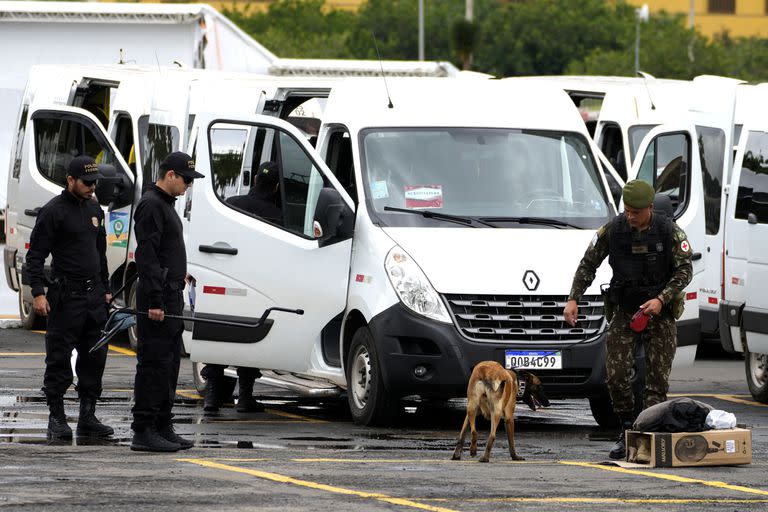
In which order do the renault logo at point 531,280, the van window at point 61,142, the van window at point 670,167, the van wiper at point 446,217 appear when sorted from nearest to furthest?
the renault logo at point 531,280
the van wiper at point 446,217
the van window at point 670,167
the van window at point 61,142

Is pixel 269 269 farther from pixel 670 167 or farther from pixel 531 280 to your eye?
pixel 670 167

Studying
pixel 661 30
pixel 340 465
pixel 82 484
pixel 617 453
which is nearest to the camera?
pixel 82 484

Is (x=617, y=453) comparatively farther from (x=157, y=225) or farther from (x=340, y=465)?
(x=157, y=225)

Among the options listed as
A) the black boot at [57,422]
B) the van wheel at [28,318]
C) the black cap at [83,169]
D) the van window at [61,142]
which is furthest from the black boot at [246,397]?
the van wheel at [28,318]

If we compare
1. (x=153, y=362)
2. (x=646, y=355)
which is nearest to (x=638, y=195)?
(x=646, y=355)

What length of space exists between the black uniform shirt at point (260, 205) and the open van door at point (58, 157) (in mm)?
5154

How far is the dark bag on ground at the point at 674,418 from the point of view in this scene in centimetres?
1123

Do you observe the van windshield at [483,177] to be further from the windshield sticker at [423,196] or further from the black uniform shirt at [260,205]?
the black uniform shirt at [260,205]

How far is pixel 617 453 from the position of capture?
11.4m

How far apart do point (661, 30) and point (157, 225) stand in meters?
63.6

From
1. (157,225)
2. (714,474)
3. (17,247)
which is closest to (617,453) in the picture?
(714,474)

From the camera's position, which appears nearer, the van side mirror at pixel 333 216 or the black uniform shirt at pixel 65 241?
the black uniform shirt at pixel 65 241

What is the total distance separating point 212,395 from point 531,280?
2.76 metres

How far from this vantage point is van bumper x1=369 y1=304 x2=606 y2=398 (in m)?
12.5
